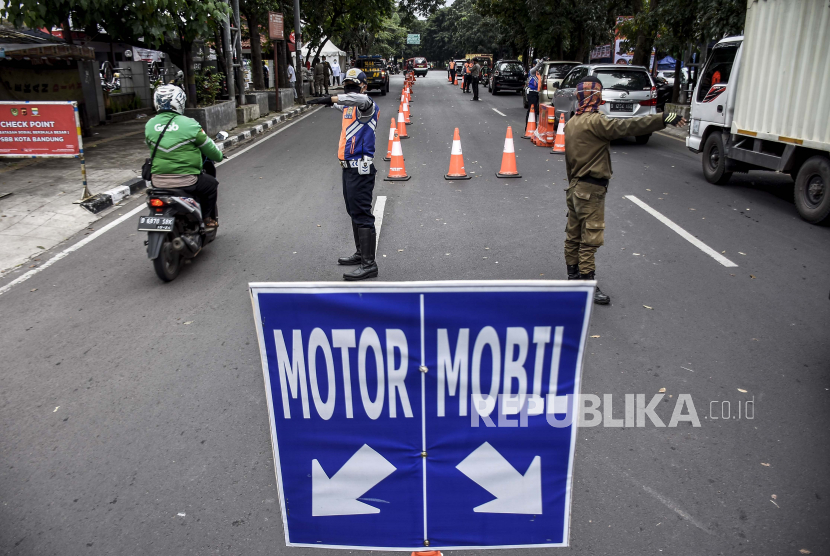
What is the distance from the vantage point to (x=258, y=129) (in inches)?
715

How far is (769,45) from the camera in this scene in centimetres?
881

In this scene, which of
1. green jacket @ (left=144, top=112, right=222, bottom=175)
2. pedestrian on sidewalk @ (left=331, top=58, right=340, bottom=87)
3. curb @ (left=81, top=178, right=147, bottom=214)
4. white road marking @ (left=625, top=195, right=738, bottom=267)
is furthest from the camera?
pedestrian on sidewalk @ (left=331, top=58, right=340, bottom=87)

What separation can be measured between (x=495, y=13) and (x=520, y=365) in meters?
39.1

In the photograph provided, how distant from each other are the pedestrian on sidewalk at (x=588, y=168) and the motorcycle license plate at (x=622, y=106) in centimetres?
1017

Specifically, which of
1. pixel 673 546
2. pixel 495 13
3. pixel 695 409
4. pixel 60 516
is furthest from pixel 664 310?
pixel 495 13

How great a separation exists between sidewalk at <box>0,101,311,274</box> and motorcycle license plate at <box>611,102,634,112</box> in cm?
890

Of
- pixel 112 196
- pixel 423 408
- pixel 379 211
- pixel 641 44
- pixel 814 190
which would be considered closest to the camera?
pixel 423 408

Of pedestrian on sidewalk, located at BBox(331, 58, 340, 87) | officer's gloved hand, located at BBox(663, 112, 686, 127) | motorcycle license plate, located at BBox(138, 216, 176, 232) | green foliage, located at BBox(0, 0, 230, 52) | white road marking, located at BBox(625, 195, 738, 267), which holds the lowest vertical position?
white road marking, located at BBox(625, 195, 738, 267)

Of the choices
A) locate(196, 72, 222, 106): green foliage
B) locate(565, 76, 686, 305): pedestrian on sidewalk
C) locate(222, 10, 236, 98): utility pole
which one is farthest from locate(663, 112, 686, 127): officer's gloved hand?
locate(222, 10, 236, 98): utility pole

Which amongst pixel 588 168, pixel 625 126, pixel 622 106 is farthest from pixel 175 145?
pixel 622 106

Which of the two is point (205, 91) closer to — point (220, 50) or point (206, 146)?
point (220, 50)

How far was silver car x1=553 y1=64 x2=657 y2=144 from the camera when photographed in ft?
49.1

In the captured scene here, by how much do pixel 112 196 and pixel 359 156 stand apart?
5.49 metres

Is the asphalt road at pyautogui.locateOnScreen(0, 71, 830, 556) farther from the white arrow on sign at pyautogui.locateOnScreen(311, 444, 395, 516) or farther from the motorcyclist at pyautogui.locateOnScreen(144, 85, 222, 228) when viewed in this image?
the motorcyclist at pyautogui.locateOnScreen(144, 85, 222, 228)
